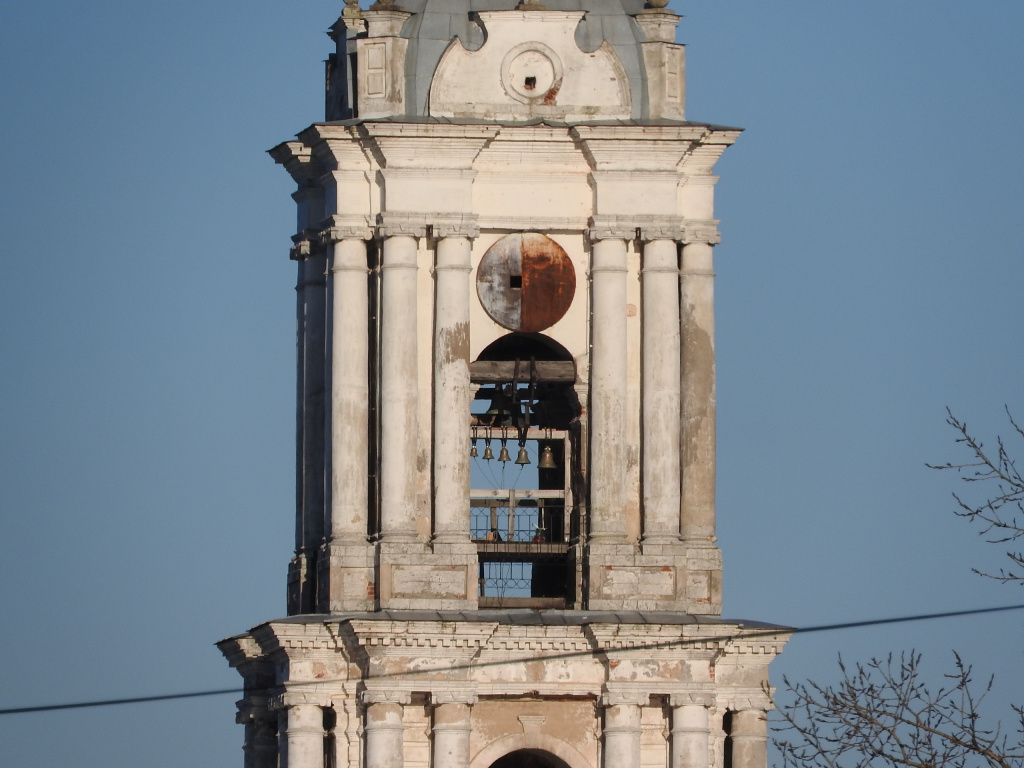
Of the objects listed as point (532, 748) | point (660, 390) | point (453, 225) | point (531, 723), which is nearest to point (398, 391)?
point (453, 225)

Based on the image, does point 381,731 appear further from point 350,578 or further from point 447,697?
point 350,578

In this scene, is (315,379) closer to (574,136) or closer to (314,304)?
(314,304)

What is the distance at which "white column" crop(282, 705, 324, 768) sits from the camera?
4931 centimetres

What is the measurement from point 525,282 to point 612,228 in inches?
50.3

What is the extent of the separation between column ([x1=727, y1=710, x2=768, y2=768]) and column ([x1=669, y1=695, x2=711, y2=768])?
0.81 metres

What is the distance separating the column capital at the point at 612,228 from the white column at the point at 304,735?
6.76 metres

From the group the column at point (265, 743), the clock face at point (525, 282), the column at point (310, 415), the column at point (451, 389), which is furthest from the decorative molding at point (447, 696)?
the clock face at point (525, 282)

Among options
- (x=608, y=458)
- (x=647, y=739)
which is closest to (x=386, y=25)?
(x=608, y=458)

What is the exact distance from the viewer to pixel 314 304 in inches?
2052

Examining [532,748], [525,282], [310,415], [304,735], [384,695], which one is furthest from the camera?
[310,415]

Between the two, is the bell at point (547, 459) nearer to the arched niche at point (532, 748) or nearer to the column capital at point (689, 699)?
the arched niche at point (532, 748)

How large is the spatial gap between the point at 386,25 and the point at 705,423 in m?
6.36

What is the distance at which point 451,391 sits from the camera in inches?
1971

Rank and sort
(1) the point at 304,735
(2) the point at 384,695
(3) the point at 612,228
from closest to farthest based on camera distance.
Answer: (2) the point at 384,695
(1) the point at 304,735
(3) the point at 612,228
